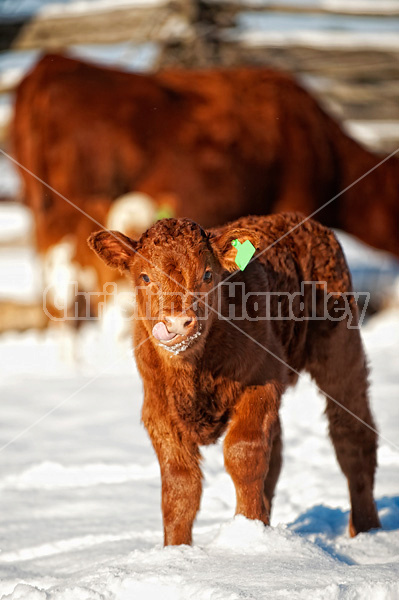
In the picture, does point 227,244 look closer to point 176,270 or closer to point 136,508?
point 176,270

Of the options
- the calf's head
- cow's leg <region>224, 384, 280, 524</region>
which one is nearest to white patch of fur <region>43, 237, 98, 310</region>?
the calf's head

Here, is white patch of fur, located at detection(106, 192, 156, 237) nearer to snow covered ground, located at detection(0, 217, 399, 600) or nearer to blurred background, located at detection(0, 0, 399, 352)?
snow covered ground, located at detection(0, 217, 399, 600)

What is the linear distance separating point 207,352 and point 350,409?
2.74 feet

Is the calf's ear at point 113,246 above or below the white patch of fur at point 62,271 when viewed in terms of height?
above

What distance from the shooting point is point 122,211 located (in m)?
7.38

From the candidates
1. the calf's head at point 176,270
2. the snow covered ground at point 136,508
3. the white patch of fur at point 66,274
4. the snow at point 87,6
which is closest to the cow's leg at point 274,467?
the snow covered ground at point 136,508

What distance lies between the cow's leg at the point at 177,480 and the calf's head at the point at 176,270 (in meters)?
0.34

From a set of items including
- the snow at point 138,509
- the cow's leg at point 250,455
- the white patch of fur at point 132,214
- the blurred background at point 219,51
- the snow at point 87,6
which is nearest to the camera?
the snow at point 138,509

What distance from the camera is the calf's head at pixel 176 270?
2.75m

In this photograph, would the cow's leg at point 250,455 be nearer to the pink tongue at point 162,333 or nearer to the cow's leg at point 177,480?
the cow's leg at point 177,480

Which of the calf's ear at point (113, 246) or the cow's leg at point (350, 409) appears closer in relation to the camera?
the calf's ear at point (113, 246)

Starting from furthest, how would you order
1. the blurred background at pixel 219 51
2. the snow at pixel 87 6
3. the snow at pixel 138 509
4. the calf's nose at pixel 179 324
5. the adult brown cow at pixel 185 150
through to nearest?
1. the snow at pixel 87 6
2. the blurred background at pixel 219 51
3. the adult brown cow at pixel 185 150
4. the calf's nose at pixel 179 324
5. the snow at pixel 138 509

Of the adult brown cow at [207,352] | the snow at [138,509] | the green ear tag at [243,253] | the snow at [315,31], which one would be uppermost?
the snow at [315,31]

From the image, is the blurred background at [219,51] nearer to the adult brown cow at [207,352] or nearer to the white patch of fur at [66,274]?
the white patch of fur at [66,274]
